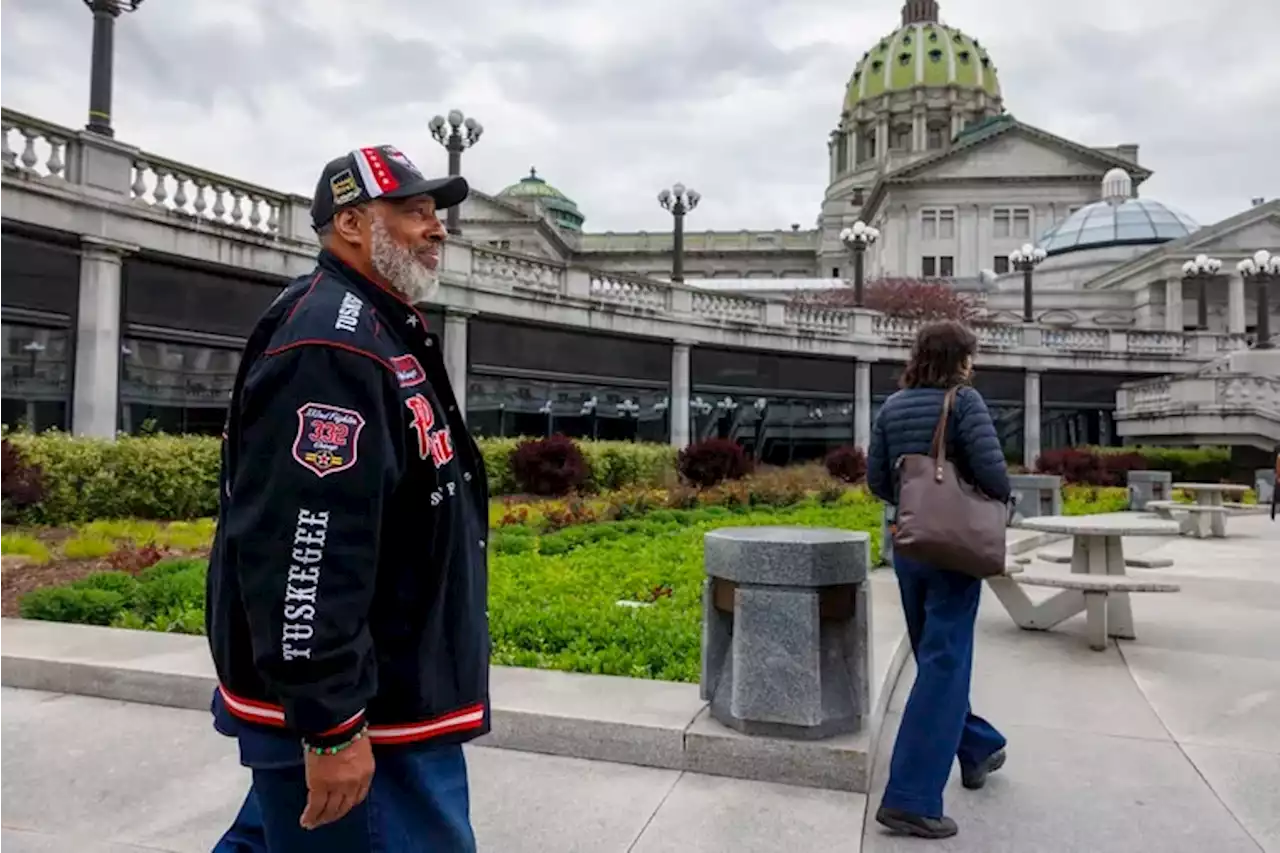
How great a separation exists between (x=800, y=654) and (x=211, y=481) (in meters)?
11.0

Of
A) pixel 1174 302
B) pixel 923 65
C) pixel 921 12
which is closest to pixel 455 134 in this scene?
pixel 1174 302

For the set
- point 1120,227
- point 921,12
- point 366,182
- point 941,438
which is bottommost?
point 941,438

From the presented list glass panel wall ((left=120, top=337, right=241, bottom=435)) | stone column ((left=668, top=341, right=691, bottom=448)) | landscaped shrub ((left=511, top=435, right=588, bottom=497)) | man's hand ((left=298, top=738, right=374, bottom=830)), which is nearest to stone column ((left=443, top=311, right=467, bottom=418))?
landscaped shrub ((left=511, top=435, right=588, bottom=497))

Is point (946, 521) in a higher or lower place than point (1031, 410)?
lower

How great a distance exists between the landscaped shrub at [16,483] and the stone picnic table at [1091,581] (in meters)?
10.0

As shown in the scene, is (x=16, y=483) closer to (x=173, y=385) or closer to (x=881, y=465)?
(x=173, y=385)

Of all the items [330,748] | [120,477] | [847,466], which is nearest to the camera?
[330,748]

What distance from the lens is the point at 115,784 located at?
4.34 m

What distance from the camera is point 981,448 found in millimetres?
3930

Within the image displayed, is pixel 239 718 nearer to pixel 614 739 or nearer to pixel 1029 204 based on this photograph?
pixel 614 739

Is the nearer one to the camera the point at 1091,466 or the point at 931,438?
the point at 931,438

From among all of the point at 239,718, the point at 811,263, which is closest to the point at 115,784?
the point at 239,718

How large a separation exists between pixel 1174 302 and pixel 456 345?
138ft

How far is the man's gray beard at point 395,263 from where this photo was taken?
233 centimetres
